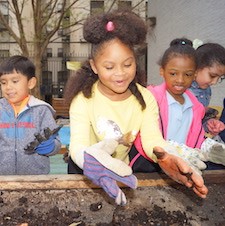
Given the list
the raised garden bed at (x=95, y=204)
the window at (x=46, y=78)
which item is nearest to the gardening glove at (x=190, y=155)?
the raised garden bed at (x=95, y=204)

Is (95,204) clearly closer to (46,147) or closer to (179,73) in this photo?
(46,147)

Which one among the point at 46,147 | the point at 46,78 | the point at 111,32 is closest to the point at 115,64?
the point at 111,32

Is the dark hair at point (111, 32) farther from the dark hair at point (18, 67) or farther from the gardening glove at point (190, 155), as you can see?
the dark hair at point (18, 67)

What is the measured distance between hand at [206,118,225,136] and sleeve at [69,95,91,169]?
0.68 meters

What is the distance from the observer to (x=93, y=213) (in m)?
1.38

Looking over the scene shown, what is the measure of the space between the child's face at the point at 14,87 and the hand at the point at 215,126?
966mm

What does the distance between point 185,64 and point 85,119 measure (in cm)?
64

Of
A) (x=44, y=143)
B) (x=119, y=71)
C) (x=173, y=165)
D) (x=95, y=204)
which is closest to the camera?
(x=173, y=165)

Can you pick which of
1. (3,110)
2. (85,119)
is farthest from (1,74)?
(85,119)

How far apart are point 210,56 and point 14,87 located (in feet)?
3.67

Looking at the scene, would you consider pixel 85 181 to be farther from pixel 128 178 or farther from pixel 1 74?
pixel 1 74

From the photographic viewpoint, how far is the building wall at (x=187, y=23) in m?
6.54

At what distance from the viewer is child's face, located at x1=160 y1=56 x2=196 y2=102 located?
1929 millimetres

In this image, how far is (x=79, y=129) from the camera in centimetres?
152
